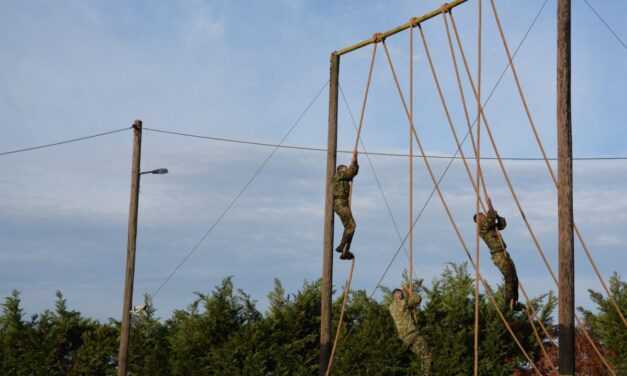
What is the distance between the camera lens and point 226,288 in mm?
20672

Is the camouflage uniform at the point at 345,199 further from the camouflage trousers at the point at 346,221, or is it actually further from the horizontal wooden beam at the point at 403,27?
the horizontal wooden beam at the point at 403,27

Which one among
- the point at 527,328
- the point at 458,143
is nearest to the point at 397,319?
the point at 458,143

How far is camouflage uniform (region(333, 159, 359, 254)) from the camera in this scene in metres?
14.6

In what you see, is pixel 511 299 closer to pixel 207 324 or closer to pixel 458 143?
pixel 458 143

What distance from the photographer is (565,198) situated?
11.9 meters

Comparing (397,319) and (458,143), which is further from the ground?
(458,143)

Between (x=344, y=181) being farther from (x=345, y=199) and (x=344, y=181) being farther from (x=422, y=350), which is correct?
(x=422, y=350)

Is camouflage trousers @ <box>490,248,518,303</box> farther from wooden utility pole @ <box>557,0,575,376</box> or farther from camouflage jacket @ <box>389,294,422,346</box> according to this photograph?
camouflage jacket @ <box>389,294,422,346</box>

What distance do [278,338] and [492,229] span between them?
27.2ft

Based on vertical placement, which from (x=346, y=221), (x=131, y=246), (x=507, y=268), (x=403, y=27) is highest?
(x=403, y=27)

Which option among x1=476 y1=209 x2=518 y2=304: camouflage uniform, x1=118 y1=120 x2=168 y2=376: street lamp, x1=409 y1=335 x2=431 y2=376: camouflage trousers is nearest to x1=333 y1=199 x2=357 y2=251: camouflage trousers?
x1=409 y1=335 x2=431 y2=376: camouflage trousers

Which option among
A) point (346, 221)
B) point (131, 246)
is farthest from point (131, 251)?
point (346, 221)

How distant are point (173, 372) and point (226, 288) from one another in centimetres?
216

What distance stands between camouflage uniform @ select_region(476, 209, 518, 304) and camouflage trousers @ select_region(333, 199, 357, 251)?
2.28m
